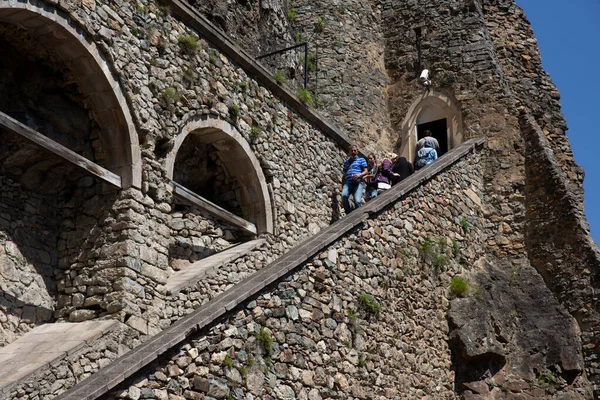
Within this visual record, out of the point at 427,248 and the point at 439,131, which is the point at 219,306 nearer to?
the point at 427,248

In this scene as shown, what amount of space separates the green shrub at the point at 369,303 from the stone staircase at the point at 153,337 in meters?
0.73

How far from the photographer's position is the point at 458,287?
12977 millimetres

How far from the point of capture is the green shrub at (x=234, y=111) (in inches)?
518

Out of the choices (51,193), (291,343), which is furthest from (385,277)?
(51,193)

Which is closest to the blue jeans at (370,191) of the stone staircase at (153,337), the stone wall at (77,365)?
the stone staircase at (153,337)

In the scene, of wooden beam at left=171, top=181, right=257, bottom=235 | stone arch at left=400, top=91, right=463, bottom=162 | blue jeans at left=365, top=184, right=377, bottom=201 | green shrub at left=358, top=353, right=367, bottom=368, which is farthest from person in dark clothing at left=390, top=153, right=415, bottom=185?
green shrub at left=358, top=353, right=367, bottom=368

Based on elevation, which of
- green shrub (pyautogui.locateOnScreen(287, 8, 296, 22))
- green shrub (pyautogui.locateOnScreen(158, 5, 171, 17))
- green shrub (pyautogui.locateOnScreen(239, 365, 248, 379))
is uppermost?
green shrub (pyautogui.locateOnScreen(287, 8, 296, 22))

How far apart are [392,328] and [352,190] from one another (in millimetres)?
3683

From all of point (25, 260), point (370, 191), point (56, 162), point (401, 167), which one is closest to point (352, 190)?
point (370, 191)

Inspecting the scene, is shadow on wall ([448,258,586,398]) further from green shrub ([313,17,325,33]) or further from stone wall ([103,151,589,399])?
green shrub ([313,17,325,33])

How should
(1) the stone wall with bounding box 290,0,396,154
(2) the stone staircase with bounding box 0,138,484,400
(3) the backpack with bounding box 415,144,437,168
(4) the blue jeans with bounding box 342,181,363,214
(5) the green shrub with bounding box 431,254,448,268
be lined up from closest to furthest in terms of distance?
(2) the stone staircase with bounding box 0,138,484,400 < (5) the green shrub with bounding box 431,254,448,268 < (4) the blue jeans with bounding box 342,181,363,214 < (3) the backpack with bounding box 415,144,437,168 < (1) the stone wall with bounding box 290,0,396,154

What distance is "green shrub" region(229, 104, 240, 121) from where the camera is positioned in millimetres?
13150

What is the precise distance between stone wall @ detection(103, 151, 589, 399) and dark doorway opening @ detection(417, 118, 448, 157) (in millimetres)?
2209

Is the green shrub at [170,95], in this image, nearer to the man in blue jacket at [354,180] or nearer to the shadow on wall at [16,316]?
the shadow on wall at [16,316]
